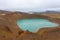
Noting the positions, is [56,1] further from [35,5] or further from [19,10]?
[19,10]

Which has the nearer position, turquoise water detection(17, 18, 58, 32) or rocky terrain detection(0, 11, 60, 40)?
rocky terrain detection(0, 11, 60, 40)

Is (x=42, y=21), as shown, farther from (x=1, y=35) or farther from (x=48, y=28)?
(x=1, y=35)

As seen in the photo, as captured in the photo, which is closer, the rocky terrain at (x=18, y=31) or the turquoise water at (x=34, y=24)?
the rocky terrain at (x=18, y=31)

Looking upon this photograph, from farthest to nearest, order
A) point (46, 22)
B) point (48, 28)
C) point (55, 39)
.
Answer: point (46, 22) < point (48, 28) < point (55, 39)

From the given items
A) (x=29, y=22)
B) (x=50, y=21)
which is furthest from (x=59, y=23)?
(x=29, y=22)

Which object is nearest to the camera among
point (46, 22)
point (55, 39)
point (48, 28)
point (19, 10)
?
point (55, 39)

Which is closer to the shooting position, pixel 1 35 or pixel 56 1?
pixel 1 35

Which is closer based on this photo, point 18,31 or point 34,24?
point 18,31

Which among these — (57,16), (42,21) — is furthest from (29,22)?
(57,16)
